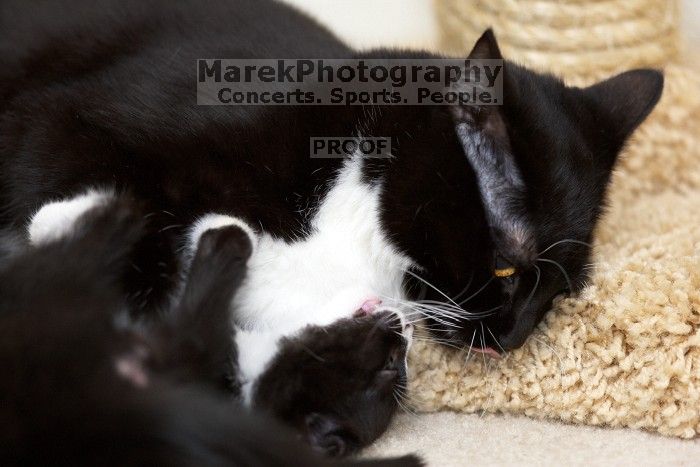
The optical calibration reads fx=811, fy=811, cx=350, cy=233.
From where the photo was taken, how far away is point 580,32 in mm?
1759

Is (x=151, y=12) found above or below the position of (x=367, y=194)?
above

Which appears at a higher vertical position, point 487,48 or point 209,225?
point 487,48

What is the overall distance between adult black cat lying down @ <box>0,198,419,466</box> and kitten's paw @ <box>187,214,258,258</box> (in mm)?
67

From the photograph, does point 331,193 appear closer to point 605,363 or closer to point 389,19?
point 605,363

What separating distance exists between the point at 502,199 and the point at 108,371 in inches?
22.4

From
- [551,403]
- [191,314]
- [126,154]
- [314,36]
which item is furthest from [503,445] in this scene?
[314,36]

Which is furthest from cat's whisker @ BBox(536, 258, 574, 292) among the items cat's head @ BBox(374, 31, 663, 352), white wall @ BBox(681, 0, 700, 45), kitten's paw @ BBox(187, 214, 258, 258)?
white wall @ BBox(681, 0, 700, 45)

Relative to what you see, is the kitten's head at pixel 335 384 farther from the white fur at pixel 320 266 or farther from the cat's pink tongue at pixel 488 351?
the cat's pink tongue at pixel 488 351

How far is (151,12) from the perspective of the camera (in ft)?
4.67

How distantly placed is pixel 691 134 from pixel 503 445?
100cm

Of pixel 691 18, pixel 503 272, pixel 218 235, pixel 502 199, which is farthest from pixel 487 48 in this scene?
pixel 691 18

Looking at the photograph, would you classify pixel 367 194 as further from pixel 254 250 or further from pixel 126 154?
pixel 126 154

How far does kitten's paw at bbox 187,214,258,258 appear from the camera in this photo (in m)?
1.05

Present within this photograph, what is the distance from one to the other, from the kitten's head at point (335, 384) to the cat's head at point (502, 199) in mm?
135
